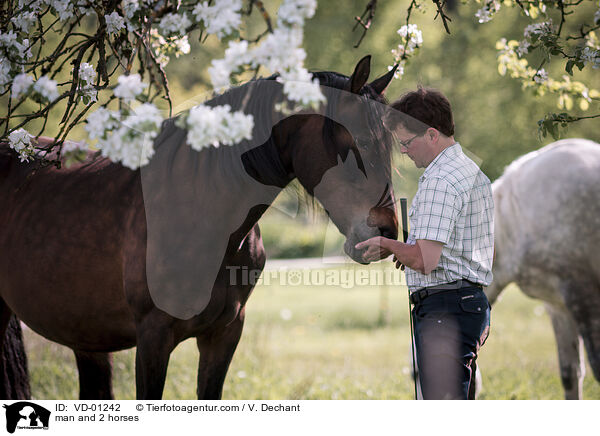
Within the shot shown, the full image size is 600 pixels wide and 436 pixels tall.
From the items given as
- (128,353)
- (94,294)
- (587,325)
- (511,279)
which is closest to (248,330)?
(128,353)

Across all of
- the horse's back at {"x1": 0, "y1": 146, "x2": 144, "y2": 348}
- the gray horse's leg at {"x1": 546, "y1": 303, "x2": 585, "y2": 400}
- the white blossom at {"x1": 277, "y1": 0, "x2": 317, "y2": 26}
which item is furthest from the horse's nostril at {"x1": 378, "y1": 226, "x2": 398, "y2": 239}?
the gray horse's leg at {"x1": 546, "y1": 303, "x2": 585, "y2": 400}

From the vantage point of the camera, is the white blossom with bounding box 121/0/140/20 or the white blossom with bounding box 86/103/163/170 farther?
the white blossom with bounding box 121/0/140/20

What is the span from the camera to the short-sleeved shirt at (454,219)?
241cm

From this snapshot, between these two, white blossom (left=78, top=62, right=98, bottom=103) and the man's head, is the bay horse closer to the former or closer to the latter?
the man's head

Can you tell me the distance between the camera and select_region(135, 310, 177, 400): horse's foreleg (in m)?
2.63

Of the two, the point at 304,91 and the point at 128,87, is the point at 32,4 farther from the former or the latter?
the point at 304,91

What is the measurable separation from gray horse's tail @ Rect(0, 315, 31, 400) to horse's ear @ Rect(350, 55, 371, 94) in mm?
2930

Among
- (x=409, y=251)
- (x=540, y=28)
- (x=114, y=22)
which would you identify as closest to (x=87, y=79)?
(x=114, y=22)

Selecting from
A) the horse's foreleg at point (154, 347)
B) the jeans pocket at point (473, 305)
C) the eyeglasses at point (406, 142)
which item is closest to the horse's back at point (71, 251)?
the horse's foreleg at point (154, 347)

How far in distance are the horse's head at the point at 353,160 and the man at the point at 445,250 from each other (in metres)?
0.15

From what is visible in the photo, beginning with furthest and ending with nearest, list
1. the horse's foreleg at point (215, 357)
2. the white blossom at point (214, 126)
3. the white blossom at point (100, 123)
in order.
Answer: the horse's foreleg at point (215, 357) < the white blossom at point (100, 123) < the white blossom at point (214, 126)

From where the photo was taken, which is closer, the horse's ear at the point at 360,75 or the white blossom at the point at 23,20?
the horse's ear at the point at 360,75

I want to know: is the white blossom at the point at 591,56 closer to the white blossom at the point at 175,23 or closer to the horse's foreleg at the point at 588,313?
the white blossom at the point at 175,23

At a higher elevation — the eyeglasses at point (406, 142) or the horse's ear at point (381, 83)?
the horse's ear at point (381, 83)
